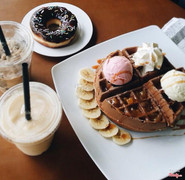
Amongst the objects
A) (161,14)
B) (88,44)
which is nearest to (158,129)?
(88,44)

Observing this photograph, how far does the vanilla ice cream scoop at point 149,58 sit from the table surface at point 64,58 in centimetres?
42

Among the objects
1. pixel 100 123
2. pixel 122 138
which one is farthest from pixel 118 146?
pixel 100 123

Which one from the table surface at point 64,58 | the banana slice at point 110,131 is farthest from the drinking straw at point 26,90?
the banana slice at point 110,131

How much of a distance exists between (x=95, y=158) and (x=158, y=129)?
0.40 meters

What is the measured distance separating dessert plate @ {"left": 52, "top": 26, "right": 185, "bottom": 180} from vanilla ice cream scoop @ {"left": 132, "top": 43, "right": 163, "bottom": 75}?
0.99ft

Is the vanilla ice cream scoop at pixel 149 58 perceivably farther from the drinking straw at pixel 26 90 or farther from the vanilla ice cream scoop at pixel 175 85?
the drinking straw at pixel 26 90

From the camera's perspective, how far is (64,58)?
1.71 metres

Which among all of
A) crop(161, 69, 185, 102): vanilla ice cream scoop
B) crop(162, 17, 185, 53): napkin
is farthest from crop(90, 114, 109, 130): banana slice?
crop(162, 17, 185, 53): napkin

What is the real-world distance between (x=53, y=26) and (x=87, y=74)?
52 centimetres

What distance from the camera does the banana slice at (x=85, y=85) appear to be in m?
1.52

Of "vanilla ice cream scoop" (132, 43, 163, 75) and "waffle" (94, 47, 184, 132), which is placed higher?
"vanilla ice cream scoop" (132, 43, 163, 75)

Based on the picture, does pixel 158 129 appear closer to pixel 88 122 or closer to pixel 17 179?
pixel 88 122

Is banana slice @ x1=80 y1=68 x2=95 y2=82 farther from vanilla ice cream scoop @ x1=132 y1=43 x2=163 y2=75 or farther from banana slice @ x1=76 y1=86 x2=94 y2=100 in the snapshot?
vanilla ice cream scoop @ x1=132 y1=43 x2=163 y2=75

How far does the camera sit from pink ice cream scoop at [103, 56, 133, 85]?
1416 mm
